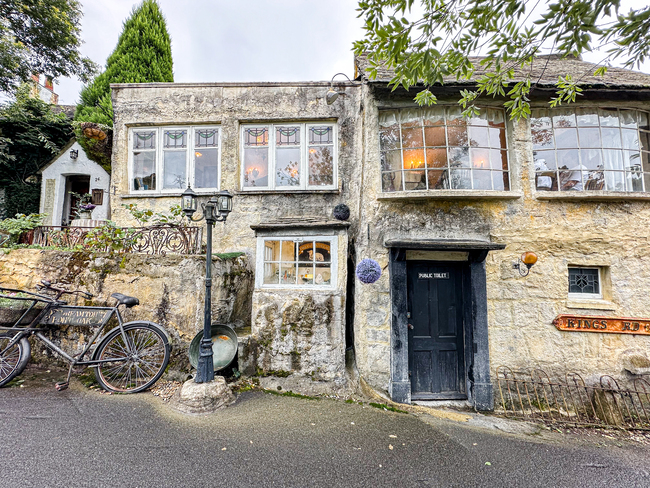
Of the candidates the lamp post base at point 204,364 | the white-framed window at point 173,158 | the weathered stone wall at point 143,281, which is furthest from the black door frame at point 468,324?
the white-framed window at point 173,158

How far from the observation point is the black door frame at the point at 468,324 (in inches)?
187

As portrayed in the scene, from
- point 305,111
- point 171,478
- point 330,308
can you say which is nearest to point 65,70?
point 305,111

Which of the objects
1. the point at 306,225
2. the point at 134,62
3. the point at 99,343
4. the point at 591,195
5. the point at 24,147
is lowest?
the point at 99,343

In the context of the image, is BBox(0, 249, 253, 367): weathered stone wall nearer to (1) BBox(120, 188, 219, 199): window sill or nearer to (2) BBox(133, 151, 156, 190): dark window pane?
(1) BBox(120, 188, 219, 199): window sill

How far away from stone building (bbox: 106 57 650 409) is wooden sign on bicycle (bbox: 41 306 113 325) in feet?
8.68

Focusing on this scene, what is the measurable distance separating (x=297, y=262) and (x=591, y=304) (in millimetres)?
5578

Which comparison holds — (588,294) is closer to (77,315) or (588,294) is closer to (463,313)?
(463,313)

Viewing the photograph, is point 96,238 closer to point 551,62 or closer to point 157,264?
point 157,264

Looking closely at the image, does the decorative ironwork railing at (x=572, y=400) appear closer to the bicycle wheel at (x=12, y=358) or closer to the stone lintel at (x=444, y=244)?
the stone lintel at (x=444, y=244)

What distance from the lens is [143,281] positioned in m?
5.02

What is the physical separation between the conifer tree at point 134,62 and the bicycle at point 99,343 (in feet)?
33.7

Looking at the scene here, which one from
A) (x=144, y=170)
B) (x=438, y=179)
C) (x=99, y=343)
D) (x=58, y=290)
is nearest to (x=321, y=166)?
(x=438, y=179)

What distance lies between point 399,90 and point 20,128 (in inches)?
540

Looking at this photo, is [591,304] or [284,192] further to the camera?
[284,192]
